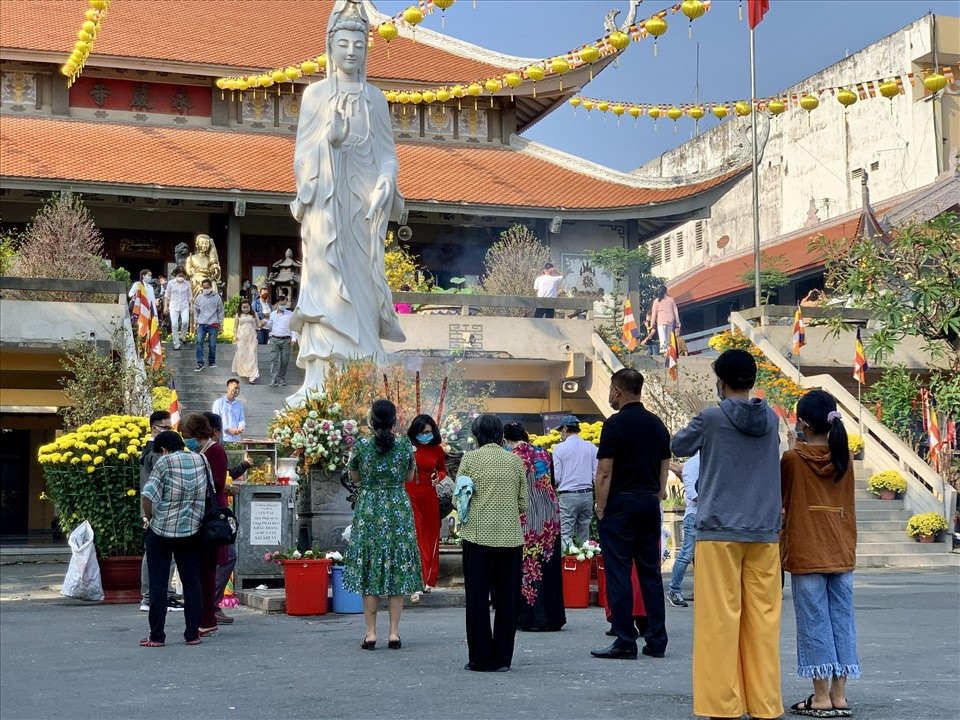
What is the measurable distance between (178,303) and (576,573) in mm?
12511

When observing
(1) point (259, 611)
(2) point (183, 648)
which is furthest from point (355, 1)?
(2) point (183, 648)

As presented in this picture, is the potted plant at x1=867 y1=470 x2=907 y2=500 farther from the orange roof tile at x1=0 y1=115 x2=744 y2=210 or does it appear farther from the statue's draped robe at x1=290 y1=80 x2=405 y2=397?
the orange roof tile at x1=0 y1=115 x2=744 y2=210

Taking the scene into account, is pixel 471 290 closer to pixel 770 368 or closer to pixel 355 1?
pixel 770 368

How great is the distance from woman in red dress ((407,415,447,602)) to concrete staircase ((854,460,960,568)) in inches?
333

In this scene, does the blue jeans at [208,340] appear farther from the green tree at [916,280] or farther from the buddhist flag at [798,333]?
the green tree at [916,280]

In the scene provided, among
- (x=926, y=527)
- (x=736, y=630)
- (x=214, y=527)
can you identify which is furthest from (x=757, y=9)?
(x=736, y=630)

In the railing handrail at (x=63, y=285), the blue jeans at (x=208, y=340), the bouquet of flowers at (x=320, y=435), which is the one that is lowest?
the bouquet of flowers at (x=320, y=435)

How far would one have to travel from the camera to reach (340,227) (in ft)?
52.2

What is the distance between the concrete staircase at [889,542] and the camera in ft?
60.0

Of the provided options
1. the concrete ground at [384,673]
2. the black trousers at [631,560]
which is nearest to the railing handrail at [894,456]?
the concrete ground at [384,673]

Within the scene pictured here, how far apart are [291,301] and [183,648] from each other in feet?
59.3

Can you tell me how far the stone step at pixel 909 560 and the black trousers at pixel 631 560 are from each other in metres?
10.5

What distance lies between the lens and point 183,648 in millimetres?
9305

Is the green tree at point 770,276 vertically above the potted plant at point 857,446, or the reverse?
the green tree at point 770,276
